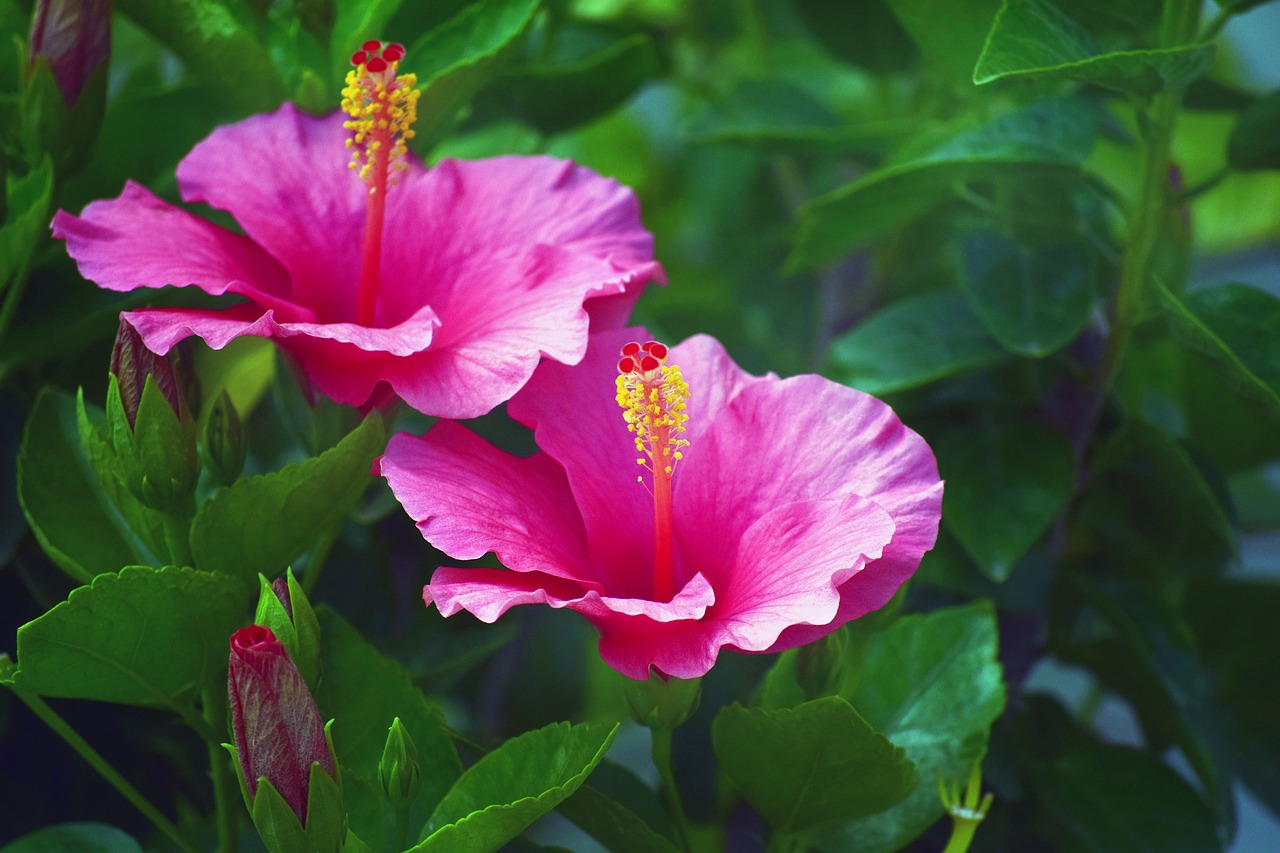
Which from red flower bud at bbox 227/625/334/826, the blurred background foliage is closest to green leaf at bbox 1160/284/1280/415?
the blurred background foliage

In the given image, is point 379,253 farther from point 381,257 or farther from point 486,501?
point 486,501

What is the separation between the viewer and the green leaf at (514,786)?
0.52 m

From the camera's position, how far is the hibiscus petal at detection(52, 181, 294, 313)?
22.9 inches

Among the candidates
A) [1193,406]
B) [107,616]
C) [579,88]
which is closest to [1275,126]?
[1193,406]

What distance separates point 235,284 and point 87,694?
0.67ft

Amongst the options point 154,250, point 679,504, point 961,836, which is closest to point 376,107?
point 154,250

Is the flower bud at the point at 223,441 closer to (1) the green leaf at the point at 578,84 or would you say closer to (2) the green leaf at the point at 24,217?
(2) the green leaf at the point at 24,217

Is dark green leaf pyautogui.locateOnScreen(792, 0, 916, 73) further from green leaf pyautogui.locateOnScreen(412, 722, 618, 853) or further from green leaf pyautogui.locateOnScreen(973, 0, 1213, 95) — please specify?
green leaf pyautogui.locateOnScreen(412, 722, 618, 853)

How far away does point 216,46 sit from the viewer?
729mm

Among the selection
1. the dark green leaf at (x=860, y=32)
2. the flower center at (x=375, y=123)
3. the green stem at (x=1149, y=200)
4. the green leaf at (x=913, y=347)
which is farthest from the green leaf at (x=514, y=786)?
the dark green leaf at (x=860, y=32)

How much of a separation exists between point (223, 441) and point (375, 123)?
0.59 feet

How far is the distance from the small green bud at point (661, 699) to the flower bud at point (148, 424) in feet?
0.78

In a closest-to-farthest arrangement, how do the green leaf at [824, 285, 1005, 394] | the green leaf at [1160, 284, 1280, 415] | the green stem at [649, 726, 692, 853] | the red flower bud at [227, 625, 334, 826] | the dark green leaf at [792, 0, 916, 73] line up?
the red flower bud at [227, 625, 334, 826] < the green stem at [649, 726, 692, 853] < the green leaf at [1160, 284, 1280, 415] < the green leaf at [824, 285, 1005, 394] < the dark green leaf at [792, 0, 916, 73]

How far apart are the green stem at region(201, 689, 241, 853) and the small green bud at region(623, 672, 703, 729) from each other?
20 cm
